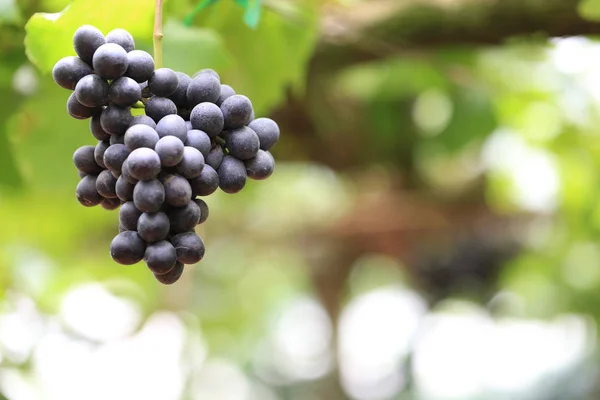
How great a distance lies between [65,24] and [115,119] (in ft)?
0.53

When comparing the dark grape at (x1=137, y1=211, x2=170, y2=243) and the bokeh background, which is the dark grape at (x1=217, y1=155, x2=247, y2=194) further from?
the bokeh background

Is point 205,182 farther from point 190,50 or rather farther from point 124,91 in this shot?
point 190,50

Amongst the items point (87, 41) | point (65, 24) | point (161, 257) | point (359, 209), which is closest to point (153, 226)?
point (161, 257)

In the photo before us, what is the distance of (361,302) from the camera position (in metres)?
3.09

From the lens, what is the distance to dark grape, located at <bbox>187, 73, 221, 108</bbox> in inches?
17.4

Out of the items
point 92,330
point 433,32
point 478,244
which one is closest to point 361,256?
point 478,244

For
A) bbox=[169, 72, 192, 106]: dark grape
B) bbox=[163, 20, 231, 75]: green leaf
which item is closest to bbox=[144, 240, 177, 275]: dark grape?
bbox=[169, 72, 192, 106]: dark grape

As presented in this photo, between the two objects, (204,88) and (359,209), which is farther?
(359,209)

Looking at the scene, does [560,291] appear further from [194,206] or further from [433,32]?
[194,206]

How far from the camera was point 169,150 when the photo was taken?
1.30 feet

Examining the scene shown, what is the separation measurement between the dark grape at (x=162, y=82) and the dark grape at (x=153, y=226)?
0.08 m

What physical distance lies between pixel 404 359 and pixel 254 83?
91.9 inches

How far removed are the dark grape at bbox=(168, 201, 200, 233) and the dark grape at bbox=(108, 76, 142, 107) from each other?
7 centimetres

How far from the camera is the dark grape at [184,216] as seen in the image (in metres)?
0.42
